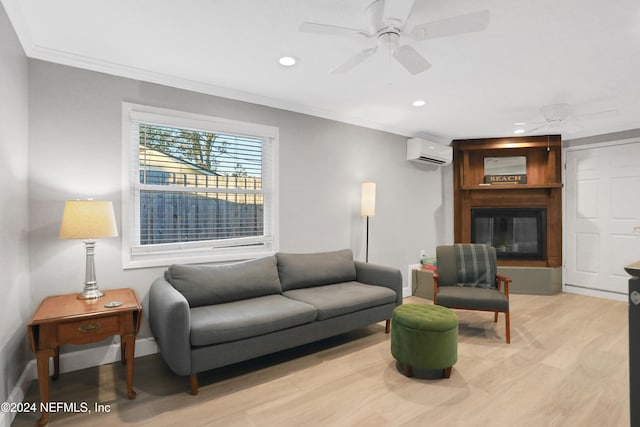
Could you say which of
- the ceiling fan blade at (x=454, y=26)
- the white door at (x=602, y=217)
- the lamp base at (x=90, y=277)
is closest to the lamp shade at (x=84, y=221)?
the lamp base at (x=90, y=277)

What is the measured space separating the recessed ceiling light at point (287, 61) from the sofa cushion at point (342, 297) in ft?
6.72

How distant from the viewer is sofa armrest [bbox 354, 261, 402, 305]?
3.57 m

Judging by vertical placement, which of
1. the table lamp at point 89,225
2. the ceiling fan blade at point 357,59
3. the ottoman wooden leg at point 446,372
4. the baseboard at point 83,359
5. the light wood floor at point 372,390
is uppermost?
the ceiling fan blade at point 357,59

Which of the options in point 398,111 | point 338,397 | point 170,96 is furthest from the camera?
point 398,111

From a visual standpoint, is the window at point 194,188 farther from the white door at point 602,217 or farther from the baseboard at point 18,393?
the white door at point 602,217

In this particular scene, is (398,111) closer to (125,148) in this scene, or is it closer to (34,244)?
(125,148)

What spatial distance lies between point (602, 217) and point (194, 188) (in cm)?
576

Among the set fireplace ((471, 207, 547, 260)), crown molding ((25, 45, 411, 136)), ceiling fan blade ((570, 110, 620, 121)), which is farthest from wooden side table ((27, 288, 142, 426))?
fireplace ((471, 207, 547, 260))

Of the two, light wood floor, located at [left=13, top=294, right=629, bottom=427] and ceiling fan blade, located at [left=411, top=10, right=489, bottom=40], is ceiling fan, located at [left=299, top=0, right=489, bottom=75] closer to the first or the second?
ceiling fan blade, located at [left=411, top=10, right=489, bottom=40]

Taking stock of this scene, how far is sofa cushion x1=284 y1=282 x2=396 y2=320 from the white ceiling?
2.01 meters

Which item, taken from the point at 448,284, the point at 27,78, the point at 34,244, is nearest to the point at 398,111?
the point at 448,284

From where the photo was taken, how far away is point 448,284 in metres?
3.88

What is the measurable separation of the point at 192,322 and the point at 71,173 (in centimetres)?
155

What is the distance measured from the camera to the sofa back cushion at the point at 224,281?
2.84 meters
